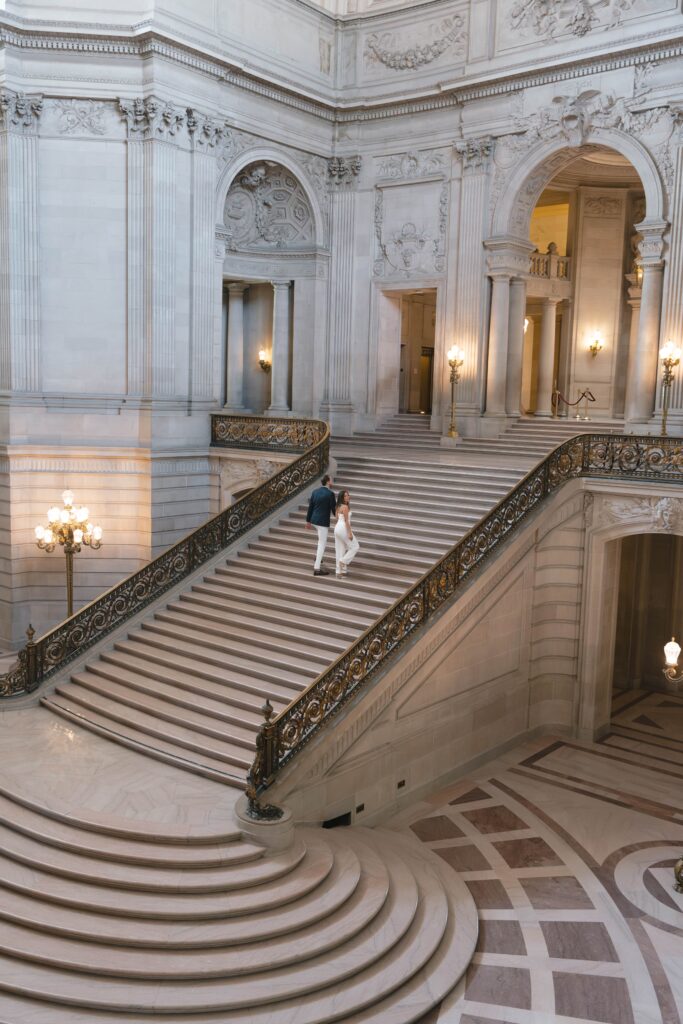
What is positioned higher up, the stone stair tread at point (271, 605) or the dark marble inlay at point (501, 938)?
the stone stair tread at point (271, 605)

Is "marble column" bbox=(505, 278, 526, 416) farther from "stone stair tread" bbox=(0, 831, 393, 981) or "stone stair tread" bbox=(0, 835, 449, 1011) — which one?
"stone stair tread" bbox=(0, 835, 449, 1011)

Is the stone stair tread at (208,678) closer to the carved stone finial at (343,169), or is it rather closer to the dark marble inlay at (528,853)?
the dark marble inlay at (528,853)

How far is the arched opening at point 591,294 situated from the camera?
21688 mm

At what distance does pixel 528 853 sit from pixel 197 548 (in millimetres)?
6879

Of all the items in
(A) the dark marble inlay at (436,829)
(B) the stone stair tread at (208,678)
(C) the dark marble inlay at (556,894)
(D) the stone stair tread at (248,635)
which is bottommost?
(C) the dark marble inlay at (556,894)

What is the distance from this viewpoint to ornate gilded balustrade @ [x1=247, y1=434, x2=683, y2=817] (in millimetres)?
9609

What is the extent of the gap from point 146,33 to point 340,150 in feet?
17.7

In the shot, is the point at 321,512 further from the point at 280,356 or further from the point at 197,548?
the point at 280,356

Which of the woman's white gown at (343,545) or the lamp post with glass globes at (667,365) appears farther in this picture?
the lamp post with glass globes at (667,365)

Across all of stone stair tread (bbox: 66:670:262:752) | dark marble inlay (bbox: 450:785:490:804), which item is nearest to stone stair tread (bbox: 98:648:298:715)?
stone stair tread (bbox: 66:670:262:752)

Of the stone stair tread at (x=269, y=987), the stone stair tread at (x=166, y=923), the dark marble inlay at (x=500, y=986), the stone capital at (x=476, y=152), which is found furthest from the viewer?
the stone capital at (x=476, y=152)

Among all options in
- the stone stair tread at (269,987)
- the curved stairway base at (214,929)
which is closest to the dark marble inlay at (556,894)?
the curved stairway base at (214,929)

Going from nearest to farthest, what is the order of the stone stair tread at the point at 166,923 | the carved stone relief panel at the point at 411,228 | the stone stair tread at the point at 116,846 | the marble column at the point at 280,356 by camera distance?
the stone stair tread at the point at 166,923 → the stone stair tread at the point at 116,846 → the carved stone relief panel at the point at 411,228 → the marble column at the point at 280,356

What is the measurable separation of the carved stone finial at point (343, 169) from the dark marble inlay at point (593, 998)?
1670cm
